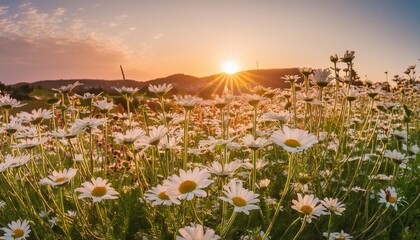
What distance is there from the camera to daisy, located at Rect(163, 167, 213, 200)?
1860 millimetres

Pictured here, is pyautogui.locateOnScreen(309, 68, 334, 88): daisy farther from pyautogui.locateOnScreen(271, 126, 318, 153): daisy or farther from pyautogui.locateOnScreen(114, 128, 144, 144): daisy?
pyautogui.locateOnScreen(114, 128, 144, 144): daisy

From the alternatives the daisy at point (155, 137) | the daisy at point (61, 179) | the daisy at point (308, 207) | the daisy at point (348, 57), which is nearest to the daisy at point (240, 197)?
the daisy at point (308, 207)

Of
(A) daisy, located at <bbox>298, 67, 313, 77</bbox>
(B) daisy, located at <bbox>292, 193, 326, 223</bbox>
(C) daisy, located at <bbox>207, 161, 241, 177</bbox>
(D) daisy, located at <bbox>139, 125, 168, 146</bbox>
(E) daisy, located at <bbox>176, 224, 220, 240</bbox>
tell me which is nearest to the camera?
(E) daisy, located at <bbox>176, 224, 220, 240</bbox>

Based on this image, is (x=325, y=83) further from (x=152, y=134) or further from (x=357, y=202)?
(x=152, y=134)

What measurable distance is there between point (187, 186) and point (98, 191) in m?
0.73

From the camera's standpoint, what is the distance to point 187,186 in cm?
193

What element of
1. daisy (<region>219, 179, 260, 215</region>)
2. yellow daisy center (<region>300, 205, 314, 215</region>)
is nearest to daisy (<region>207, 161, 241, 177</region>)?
daisy (<region>219, 179, 260, 215</region>)

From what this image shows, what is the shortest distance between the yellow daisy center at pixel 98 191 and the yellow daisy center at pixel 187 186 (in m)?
0.66

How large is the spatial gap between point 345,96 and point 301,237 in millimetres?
1399

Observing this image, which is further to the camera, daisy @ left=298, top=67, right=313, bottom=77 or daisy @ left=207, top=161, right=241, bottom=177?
daisy @ left=298, top=67, right=313, bottom=77

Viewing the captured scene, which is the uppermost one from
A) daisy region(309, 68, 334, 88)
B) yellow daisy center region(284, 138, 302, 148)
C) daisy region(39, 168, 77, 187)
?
daisy region(309, 68, 334, 88)

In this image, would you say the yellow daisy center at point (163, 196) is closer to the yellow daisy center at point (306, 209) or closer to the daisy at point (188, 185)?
the daisy at point (188, 185)

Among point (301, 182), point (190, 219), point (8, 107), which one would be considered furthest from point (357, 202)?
point (8, 107)

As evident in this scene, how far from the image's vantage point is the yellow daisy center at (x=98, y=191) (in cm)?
233
